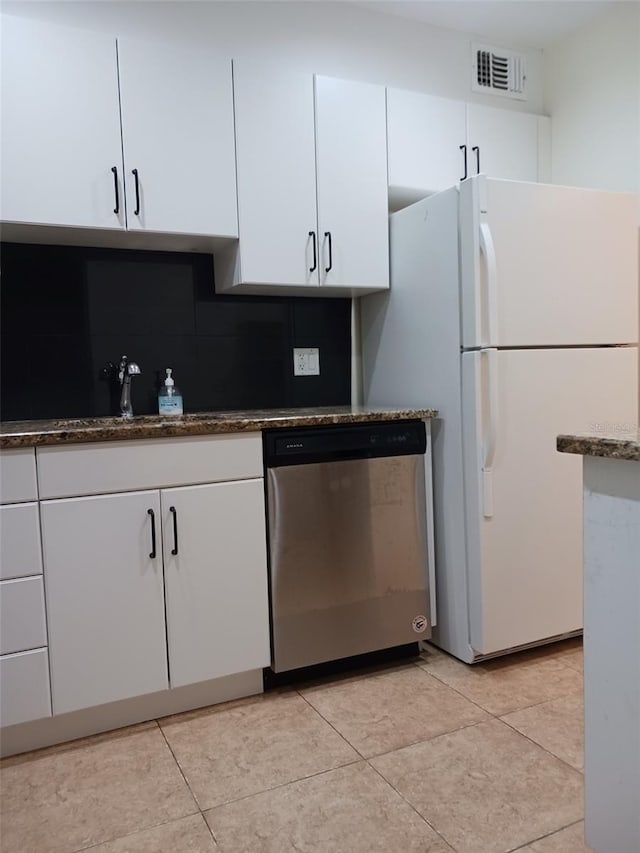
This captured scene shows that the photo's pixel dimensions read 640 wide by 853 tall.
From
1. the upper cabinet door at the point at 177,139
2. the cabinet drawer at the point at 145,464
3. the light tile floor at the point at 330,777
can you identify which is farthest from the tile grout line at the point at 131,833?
the upper cabinet door at the point at 177,139

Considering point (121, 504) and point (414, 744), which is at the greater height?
point (121, 504)

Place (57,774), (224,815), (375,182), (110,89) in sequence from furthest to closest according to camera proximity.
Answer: (375,182), (110,89), (57,774), (224,815)

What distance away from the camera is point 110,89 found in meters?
2.02

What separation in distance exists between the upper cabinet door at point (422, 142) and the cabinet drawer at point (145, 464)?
1.31 metres

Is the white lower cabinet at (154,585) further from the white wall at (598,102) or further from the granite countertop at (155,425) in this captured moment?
the white wall at (598,102)

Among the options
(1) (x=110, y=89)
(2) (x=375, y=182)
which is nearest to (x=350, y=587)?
(2) (x=375, y=182)

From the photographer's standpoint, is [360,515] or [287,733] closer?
[287,733]

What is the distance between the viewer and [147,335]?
2439 mm

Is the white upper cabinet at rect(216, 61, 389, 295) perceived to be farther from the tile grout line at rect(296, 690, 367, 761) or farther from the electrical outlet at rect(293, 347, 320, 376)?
the tile grout line at rect(296, 690, 367, 761)

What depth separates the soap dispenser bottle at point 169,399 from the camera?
2.41 meters

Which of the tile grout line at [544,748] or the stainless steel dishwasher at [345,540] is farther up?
the stainless steel dishwasher at [345,540]

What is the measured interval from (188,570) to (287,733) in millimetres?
555

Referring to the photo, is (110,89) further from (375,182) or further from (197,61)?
(375,182)

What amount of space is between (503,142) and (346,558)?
6.39 feet
